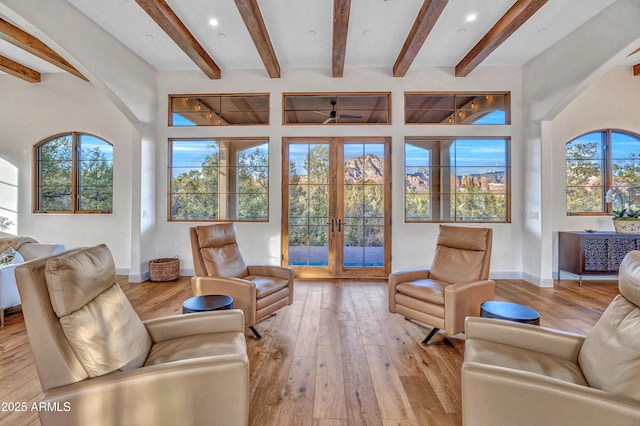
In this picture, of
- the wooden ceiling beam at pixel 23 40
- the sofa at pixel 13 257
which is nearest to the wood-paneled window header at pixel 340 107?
the wooden ceiling beam at pixel 23 40

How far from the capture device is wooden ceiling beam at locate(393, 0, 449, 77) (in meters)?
3.21

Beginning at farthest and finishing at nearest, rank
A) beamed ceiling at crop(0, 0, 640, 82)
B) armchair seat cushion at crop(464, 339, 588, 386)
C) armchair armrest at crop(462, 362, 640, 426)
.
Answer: beamed ceiling at crop(0, 0, 640, 82) → armchair seat cushion at crop(464, 339, 588, 386) → armchair armrest at crop(462, 362, 640, 426)

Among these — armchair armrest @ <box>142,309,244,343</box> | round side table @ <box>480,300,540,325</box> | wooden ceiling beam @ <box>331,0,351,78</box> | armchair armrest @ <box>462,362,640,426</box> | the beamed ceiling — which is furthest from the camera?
the beamed ceiling

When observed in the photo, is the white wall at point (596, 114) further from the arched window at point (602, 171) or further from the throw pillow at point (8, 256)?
the throw pillow at point (8, 256)

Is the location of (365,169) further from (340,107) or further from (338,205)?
Result: (340,107)

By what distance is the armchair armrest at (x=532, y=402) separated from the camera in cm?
108

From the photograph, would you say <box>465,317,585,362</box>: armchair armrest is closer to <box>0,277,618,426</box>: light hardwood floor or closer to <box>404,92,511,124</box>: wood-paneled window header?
<box>0,277,618,426</box>: light hardwood floor

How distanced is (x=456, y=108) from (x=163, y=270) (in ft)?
18.5

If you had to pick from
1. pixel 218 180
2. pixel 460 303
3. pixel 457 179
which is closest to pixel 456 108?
pixel 457 179

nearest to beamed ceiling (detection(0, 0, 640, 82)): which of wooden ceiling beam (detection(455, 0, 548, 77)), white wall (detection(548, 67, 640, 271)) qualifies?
wooden ceiling beam (detection(455, 0, 548, 77))

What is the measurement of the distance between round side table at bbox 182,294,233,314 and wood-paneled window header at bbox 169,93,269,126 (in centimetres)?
346

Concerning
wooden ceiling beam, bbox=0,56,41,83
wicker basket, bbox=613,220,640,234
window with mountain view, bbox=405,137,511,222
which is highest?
wooden ceiling beam, bbox=0,56,41,83

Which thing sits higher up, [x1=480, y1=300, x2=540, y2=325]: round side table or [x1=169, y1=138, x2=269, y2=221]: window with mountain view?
[x1=169, y1=138, x2=269, y2=221]: window with mountain view

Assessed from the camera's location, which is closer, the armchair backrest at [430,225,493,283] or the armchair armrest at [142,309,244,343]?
the armchair armrest at [142,309,244,343]
